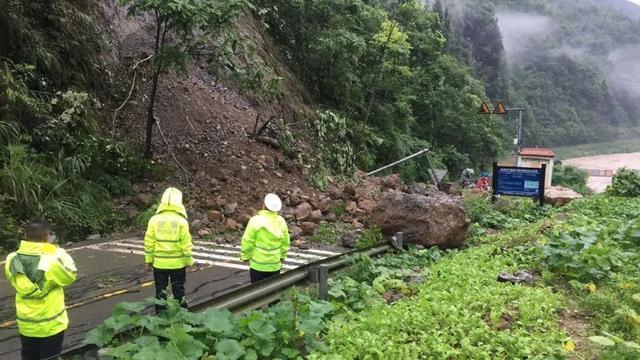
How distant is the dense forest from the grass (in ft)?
5.82

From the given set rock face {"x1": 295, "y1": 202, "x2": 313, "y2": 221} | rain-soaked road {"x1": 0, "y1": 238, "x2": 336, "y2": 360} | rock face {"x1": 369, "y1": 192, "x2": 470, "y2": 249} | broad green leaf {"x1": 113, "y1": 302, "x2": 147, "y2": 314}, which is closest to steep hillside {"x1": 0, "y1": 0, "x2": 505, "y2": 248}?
rock face {"x1": 295, "y1": 202, "x2": 313, "y2": 221}

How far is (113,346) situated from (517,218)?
13.0 meters

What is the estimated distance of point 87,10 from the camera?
50.1ft

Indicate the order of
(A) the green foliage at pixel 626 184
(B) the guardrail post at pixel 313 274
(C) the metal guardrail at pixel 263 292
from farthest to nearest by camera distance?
(A) the green foliage at pixel 626 184
(B) the guardrail post at pixel 313 274
(C) the metal guardrail at pixel 263 292

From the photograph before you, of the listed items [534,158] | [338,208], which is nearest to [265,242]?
[338,208]

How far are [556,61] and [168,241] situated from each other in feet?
413

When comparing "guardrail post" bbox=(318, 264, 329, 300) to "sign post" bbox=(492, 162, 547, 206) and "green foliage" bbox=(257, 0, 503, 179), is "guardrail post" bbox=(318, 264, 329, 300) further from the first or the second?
"sign post" bbox=(492, 162, 547, 206)

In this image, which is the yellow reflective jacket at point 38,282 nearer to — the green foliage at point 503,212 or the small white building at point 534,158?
the green foliage at point 503,212

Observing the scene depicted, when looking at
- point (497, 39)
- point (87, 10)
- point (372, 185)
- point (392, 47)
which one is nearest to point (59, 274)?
point (87, 10)

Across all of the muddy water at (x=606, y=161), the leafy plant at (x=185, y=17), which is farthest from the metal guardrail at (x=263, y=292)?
the muddy water at (x=606, y=161)

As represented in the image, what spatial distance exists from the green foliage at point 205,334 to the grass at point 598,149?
306 feet

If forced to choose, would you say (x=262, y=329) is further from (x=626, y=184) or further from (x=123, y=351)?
(x=626, y=184)

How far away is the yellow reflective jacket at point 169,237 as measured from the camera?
6270mm

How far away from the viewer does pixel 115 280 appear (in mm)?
8461
